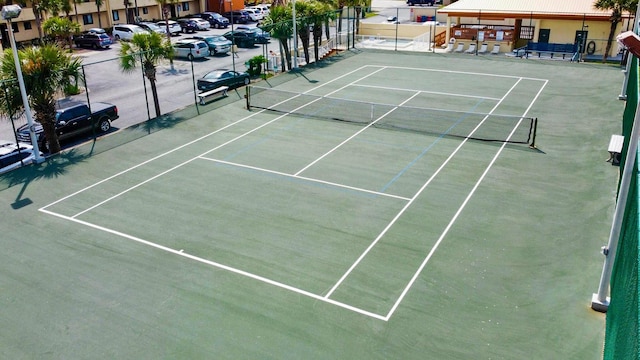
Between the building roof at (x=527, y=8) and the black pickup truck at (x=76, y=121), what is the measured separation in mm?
31449

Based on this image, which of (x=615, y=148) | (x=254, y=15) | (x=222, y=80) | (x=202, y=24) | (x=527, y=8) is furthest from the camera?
(x=254, y=15)

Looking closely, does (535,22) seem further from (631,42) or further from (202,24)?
(631,42)

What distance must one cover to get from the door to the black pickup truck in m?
34.2

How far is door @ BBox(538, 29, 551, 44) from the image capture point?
45.1 metres

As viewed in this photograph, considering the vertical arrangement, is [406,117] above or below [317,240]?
above

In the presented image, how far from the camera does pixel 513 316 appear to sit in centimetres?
1281

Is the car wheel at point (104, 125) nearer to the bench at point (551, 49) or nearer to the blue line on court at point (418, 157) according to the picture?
the blue line on court at point (418, 157)

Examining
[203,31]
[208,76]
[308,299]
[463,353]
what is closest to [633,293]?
[463,353]

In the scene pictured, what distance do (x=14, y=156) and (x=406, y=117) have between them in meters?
17.3

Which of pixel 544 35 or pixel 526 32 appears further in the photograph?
pixel 526 32

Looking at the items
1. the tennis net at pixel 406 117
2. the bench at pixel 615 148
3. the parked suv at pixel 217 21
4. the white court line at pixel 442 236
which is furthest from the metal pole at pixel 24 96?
the parked suv at pixel 217 21

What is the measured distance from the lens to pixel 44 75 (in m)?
22.4

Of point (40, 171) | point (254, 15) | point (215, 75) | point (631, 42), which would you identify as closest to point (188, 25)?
point (254, 15)

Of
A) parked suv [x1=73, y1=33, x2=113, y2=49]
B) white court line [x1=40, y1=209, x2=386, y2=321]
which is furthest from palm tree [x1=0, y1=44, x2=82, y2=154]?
parked suv [x1=73, y1=33, x2=113, y2=49]
